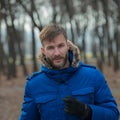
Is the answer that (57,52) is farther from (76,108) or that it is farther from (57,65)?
(76,108)

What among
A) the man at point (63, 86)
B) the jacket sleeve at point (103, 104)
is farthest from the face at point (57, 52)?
the jacket sleeve at point (103, 104)


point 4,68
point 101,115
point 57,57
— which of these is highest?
A: point 57,57

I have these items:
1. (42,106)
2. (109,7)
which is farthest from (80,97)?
(109,7)

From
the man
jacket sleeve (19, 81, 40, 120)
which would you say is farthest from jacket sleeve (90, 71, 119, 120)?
jacket sleeve (19, 81, 40, 120)

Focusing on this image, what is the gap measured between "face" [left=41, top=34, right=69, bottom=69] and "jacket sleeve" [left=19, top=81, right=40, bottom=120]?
12.3 inches

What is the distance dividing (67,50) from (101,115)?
582 millimetres

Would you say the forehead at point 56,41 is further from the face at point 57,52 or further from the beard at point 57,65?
the beard at point 57,65

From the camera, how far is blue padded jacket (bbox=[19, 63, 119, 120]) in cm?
365

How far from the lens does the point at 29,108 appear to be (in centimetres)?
384

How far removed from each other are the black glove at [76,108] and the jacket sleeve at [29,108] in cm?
36

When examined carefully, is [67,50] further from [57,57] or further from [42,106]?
[42,106]

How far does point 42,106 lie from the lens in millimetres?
3732

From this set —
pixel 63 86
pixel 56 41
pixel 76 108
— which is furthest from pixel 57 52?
pixel 76 108

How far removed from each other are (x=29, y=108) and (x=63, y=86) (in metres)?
0.37
